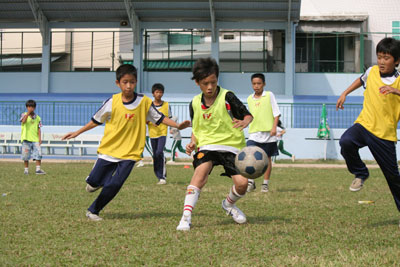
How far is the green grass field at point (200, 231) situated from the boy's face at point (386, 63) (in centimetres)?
162

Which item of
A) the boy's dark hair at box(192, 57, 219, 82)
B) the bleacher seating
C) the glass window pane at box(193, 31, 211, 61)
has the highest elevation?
the glass window pane at box(193, 31, 211, 61)

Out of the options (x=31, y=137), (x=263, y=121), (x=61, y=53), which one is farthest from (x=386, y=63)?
(x=61, y=53)

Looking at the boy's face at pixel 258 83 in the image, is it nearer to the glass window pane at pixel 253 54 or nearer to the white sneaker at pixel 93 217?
the white sneaker at pixel 93 217

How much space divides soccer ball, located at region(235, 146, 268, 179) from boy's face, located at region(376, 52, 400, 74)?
1.56 m

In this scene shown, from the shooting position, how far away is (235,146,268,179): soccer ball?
18.2 feet

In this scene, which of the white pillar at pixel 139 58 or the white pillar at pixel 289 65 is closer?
the white pillar at pixel 289 65

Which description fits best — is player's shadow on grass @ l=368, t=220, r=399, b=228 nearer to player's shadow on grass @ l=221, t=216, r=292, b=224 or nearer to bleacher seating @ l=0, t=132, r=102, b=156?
player's shadow on grass @ l=221, t=216, r=292, b=224

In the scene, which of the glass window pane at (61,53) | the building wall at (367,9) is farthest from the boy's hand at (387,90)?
the glass window pane at (61,53)

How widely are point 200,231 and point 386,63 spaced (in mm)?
2556

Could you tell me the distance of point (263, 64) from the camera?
30.6 meters

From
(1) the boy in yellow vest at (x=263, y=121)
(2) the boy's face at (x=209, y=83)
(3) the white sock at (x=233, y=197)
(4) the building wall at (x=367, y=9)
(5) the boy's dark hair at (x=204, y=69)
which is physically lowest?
(3) the white sock at (x=233, y=197)

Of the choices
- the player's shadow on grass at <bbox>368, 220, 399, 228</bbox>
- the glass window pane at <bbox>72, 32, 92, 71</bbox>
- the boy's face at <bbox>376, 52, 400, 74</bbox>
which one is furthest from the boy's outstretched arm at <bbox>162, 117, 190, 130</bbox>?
the glass window pane at <bbox>72, 32, 92, 71</bbox>

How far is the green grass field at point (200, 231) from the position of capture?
4.29 meters

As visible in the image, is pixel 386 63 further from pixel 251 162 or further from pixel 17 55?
pixel 17 55
